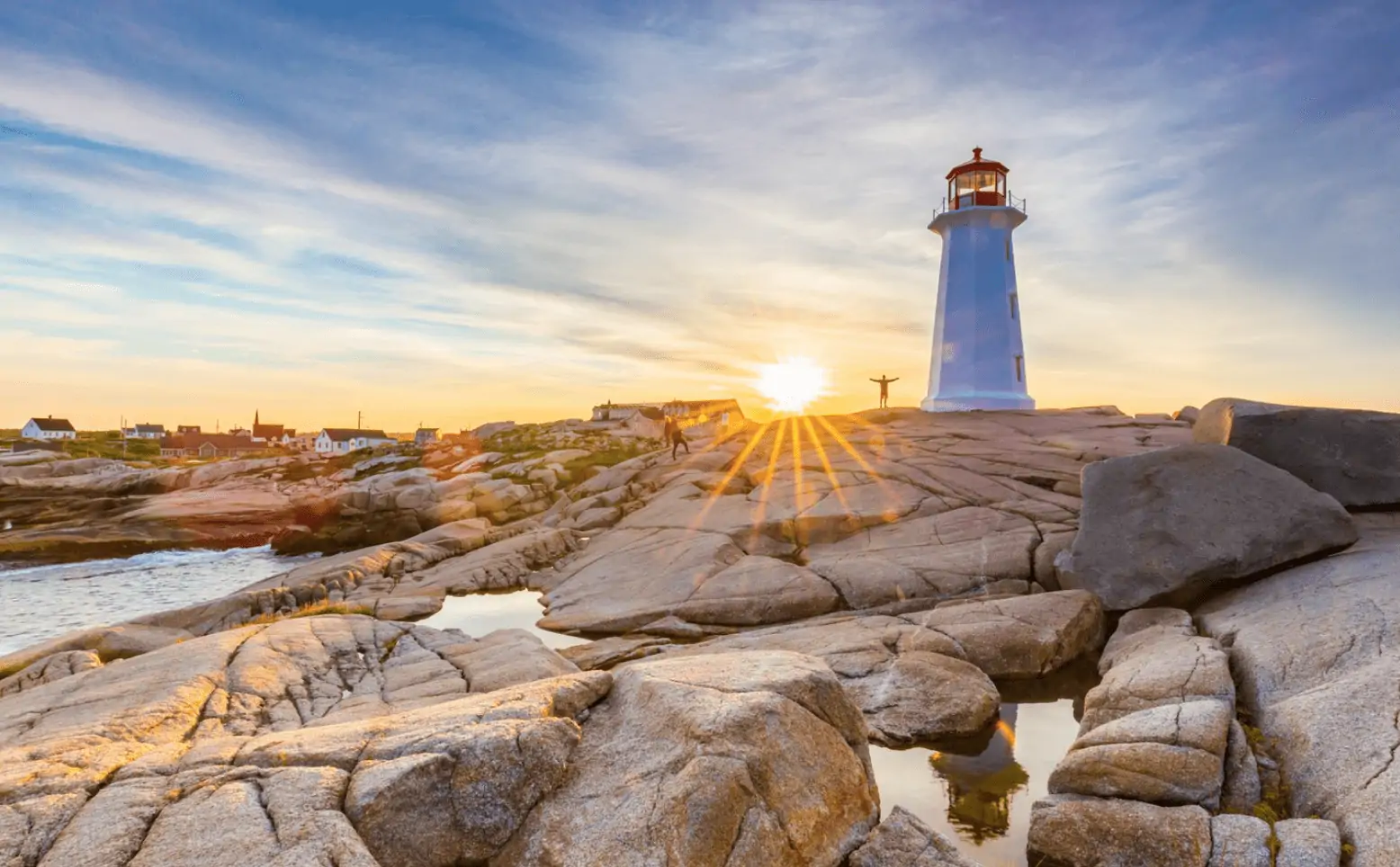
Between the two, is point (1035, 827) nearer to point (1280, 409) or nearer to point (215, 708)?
point (215, 708)

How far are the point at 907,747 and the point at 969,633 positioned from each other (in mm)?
3516

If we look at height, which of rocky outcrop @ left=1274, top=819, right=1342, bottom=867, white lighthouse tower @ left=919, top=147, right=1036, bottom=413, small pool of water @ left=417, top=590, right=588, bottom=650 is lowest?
small pool of water @ left=417, top=590, right=588, bottom=650

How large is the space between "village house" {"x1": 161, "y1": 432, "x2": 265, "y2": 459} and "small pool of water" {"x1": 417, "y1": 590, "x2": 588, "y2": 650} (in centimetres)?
12020

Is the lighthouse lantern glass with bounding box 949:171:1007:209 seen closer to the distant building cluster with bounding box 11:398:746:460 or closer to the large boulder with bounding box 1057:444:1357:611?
the large boulder with bounding box 1057:444:1357:611

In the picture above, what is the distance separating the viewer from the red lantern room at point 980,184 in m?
36.9

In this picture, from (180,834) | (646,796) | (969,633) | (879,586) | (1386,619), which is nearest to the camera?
(180,834)

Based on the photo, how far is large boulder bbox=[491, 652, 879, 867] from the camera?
584 cm

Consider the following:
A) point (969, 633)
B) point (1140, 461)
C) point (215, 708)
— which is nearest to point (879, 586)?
point (969, 633)

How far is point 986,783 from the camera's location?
913 cm

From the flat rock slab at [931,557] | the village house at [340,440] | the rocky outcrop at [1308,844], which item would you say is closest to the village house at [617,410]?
the village house at [340,440]

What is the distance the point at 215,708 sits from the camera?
957 centimetres

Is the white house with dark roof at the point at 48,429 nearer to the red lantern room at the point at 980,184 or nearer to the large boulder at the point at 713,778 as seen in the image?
the red lantern room at the point at 980,184

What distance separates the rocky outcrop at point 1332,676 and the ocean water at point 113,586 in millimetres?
24367

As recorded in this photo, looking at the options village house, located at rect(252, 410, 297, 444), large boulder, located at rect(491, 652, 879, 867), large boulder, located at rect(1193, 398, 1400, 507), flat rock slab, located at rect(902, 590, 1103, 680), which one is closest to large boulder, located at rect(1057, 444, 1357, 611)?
flat rock slab, located at rect(902, 590, 1103, 680)
